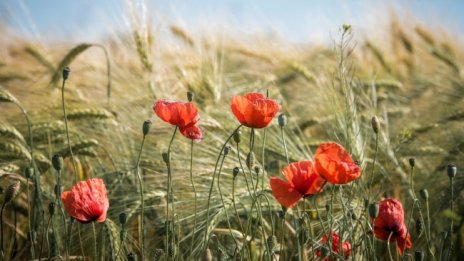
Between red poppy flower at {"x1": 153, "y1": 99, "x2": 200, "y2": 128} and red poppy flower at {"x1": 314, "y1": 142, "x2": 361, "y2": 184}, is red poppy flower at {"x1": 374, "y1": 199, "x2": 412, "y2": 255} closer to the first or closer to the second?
red poppy flower at {"x1": 314, "y1": 142, "x2": 361, "y2": 184}

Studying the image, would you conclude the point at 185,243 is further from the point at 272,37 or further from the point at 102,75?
the point at 272,37

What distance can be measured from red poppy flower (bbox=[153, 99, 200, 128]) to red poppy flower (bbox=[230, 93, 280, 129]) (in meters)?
0.09

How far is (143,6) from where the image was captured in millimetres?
2807

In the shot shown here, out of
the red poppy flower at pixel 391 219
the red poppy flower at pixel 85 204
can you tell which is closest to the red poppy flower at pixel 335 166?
the red poppy flower at pixel 391 219

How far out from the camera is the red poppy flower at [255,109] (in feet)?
4.45

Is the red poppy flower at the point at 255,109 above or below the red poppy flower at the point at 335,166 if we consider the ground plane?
above

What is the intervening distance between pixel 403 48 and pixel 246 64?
1207mm

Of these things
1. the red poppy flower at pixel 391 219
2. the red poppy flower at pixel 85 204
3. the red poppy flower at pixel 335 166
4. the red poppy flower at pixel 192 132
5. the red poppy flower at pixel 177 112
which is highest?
the red poppy flower at pixel 177 112

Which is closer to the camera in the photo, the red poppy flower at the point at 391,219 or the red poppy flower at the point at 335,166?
the red poppy flower at the point at 335,166

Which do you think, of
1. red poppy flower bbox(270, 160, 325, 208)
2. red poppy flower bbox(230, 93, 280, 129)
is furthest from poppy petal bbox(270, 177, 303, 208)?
red poppy flower bbox(230, 93, 280, 129)

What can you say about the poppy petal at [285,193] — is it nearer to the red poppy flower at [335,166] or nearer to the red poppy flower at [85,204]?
the red poppy flower at [335,166]

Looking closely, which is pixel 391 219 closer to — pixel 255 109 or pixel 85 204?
pixel 255 109

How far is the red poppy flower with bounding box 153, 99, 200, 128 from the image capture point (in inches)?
54.9

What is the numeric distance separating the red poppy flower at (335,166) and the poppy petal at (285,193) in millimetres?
73
